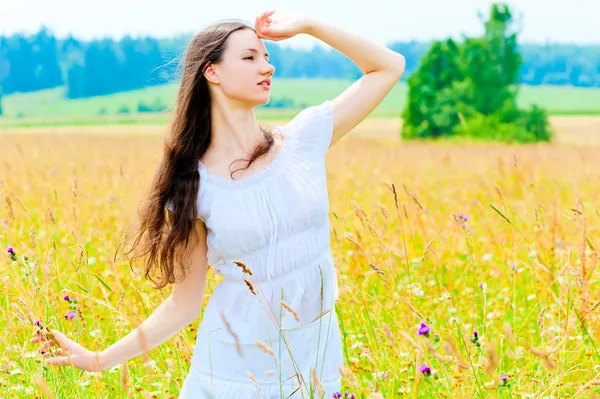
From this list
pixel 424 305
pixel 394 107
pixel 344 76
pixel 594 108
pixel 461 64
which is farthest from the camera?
pixel 344 76

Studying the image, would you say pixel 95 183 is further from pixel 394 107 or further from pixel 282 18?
pixel 394 107

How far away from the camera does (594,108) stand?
59531mm

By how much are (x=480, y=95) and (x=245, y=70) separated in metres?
34.9

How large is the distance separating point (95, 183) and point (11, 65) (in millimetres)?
64194

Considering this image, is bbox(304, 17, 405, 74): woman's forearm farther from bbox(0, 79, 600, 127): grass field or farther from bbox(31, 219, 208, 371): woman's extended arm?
bbox(0, 79, 600, 127): grass field

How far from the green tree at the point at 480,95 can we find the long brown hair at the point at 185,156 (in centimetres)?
3064

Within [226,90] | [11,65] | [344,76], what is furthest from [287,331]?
[344,76]

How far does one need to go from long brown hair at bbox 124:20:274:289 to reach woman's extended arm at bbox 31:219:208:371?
0.04m

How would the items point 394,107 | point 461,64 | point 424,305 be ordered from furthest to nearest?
point 394,107 → point 461,64 → point 424,305

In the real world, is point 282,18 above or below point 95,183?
above

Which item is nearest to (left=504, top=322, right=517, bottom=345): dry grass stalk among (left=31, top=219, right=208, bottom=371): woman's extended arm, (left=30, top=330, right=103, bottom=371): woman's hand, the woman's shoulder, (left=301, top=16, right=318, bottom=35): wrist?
the woman's shoulder

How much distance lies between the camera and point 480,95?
3547cm

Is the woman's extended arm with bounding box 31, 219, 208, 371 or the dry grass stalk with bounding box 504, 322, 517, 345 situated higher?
the dry grass stalk with bounding box 504, 322, 517, 345

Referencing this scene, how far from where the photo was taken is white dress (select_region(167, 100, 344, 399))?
2113mm
